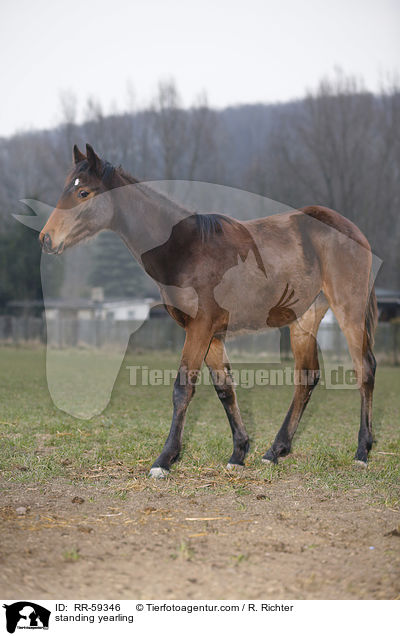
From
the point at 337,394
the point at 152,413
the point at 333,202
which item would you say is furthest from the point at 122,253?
the point at 152,413

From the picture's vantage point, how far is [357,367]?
5445 mm

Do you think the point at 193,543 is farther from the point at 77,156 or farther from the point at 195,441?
the point at 77,156

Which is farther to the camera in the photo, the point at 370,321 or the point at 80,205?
the point at 370,321

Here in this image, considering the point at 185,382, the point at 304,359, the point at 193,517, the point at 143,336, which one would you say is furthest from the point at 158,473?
the point at 143,336

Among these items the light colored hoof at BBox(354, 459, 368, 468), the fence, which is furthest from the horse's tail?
the fence

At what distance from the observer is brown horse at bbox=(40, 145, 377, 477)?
15.1 feet

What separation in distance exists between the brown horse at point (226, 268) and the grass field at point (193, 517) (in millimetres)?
445

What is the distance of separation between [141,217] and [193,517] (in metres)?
2.59

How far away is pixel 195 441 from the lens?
20.0 ft

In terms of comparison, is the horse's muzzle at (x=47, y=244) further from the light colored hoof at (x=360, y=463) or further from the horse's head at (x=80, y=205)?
the light colored hoof at (x=360, y=463)

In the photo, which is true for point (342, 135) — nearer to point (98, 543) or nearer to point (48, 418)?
point (48, 418)

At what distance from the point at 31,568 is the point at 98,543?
43cm

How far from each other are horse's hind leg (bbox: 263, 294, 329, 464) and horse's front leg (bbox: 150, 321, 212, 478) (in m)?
1.34

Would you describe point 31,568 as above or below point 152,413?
above
